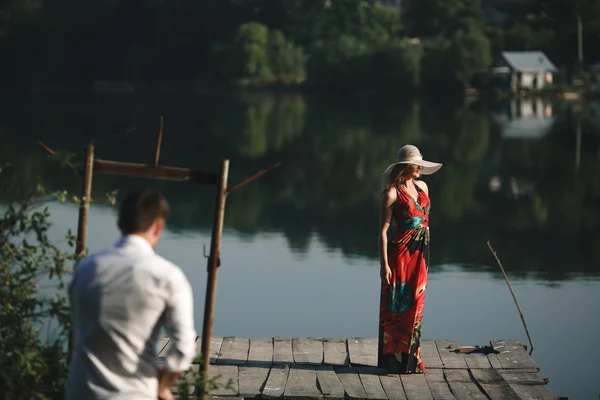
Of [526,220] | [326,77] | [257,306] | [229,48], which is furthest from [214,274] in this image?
[229,48]

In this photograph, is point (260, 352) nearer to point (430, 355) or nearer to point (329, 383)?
point (329, 383)

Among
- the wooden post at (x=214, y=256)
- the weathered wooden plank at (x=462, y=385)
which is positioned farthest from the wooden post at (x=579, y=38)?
the wooden post at (x=214, y=256)

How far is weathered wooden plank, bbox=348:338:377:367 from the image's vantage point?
7746mm

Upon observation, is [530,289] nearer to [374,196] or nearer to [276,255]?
[276,255]

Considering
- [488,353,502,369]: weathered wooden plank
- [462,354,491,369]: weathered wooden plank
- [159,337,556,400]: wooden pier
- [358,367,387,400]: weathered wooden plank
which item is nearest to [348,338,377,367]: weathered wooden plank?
[159,337,556,400]: wooden pier

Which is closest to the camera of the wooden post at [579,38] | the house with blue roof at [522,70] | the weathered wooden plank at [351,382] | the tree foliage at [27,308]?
the tree foliage at [27,308]

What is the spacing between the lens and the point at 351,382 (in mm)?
7215

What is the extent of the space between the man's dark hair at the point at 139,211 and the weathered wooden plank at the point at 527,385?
11.7ft

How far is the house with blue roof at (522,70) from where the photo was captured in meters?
76.5

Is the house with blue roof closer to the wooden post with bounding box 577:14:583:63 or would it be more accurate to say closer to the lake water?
the wooden post with bounding box 577:14:583:63

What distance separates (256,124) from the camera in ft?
141

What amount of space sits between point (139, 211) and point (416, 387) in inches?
139

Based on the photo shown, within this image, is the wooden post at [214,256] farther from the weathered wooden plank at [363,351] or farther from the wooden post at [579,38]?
the wooden post at [579,38]

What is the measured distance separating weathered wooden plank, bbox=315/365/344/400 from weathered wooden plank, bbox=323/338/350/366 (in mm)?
148
